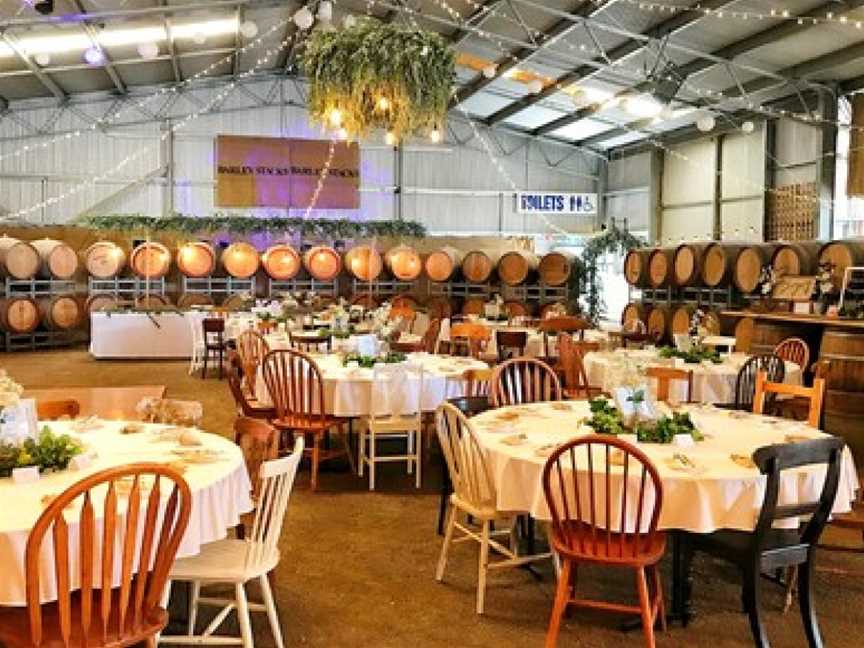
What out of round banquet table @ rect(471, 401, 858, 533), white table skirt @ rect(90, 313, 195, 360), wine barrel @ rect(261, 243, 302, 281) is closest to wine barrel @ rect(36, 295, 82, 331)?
white table skirt @ rect(90, 313, 195, 360)

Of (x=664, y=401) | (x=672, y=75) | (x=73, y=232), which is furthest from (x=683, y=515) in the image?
(x=73, y=232)

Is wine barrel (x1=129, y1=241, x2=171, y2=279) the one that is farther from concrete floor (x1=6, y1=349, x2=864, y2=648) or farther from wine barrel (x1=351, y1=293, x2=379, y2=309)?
concrete floor (x1=6, y1=349, x2=864, y2=648)

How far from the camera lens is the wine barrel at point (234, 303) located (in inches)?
547

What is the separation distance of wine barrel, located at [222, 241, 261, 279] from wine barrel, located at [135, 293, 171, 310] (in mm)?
1128

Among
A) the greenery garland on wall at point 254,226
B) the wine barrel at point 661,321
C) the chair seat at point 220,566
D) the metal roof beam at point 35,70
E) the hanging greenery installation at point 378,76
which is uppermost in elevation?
the metal roof beam at point 35,70

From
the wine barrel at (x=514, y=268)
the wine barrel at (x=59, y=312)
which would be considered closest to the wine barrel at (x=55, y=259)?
the wine barrel at (x=59, y=312)

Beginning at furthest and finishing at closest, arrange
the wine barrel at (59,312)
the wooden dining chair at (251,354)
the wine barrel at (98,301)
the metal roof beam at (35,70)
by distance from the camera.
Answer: the wine barrel at (98,301)
the wine barrel at (59,312)
the metal roof beam at (35,70)
the wooden dining chair at (251,354)

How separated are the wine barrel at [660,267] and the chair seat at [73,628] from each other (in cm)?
1038

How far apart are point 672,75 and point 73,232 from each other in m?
9.91

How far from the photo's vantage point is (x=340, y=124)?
6.73 m

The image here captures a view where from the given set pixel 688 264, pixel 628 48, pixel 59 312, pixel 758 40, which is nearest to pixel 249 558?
pixel 688 264

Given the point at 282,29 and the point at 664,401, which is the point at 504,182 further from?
the point at 664,401

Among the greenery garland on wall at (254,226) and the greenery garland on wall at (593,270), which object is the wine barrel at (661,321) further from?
the greenery garland on wall at (254,226)

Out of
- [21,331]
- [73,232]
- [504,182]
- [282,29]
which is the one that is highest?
[282,29]
